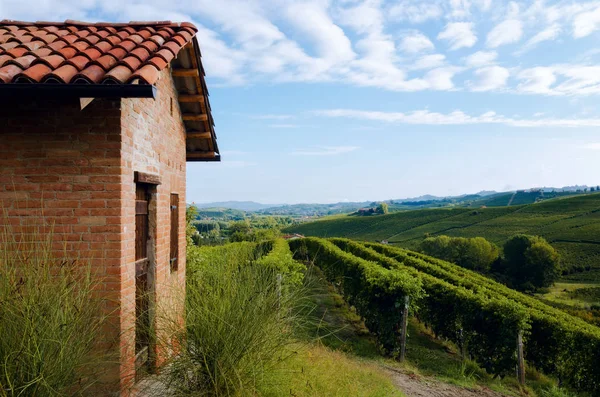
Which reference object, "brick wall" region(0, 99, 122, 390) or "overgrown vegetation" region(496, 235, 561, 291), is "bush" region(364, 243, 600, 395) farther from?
"overgrown vegetation" region(496, 235, 561, 291)

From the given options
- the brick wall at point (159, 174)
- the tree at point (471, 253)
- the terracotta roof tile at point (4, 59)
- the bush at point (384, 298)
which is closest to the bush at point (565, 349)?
the bush at point (384, 298)

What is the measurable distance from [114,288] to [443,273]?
45.8 feet

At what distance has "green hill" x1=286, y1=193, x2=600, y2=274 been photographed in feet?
182

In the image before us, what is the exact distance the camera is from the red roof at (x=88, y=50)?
150 inches

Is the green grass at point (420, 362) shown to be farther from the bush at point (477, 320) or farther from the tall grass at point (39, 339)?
the tall grass at point (39, 339)

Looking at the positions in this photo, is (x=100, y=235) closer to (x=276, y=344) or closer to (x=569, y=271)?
(x=276, y=344)

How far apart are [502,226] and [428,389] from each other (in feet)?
231

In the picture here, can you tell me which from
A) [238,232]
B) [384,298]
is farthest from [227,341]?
[384,298]

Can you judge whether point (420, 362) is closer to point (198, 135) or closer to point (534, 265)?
point (198, 135)

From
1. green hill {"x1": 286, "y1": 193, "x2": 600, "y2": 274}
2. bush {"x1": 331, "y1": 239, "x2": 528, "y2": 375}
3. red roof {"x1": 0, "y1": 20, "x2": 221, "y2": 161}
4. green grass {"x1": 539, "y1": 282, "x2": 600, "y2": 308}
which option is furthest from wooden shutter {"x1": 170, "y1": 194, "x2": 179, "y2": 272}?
green hill {"x1": 286, "y1": 193, "x2": 600, "y2": 274}

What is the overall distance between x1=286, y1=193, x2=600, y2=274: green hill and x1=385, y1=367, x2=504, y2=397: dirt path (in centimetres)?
5185

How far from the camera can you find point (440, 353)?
36.7 feet

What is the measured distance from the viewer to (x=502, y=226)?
69812 mm

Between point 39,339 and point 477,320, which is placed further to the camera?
point 477,320
